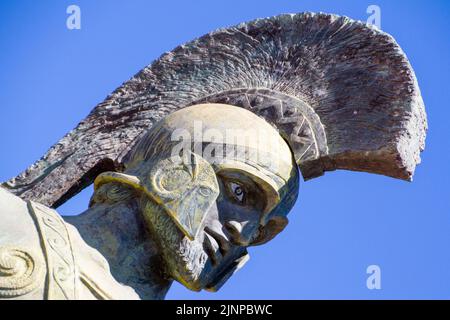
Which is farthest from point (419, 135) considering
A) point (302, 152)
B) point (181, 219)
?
point (181, 219)

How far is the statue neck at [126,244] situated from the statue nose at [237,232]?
430mm

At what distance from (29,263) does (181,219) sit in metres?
0.94

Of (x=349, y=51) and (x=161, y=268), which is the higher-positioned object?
(x=349, y=51)

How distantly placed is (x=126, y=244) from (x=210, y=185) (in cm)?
59

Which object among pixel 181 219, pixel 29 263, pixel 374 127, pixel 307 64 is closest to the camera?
pixel 29 263

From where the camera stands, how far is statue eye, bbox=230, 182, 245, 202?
265 inches

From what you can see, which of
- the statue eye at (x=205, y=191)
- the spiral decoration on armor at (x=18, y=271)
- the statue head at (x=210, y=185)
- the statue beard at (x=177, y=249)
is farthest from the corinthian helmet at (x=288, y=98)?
the spiral decoration on armor at (x=18, y=271)

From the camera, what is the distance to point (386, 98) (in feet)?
22.9

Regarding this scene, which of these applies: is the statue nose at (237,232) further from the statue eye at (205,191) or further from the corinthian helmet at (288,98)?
the corinthian helmet at (288,98)

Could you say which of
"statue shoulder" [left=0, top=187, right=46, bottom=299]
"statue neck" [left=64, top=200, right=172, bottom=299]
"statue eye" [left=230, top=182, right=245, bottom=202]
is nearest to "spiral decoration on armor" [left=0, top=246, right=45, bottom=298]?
"statue shoulder" [left=0, top=187, right=46, bottom=299]

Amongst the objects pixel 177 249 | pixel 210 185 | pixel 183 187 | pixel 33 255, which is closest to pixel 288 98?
pixel 210 185

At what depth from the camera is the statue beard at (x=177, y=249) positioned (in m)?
6.45

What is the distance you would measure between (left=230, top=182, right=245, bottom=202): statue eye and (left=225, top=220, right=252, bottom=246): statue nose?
0.55 feet
